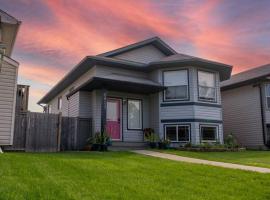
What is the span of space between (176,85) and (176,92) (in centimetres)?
39

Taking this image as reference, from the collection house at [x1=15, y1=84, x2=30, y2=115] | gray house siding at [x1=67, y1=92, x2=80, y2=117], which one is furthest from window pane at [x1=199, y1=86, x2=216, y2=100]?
house at [x1=15, y1=84, x2=30, y2=115]

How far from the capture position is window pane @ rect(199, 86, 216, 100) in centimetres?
1766

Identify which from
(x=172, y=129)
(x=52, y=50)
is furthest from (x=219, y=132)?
(x=52, y=50)

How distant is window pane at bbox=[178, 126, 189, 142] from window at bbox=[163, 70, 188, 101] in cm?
163

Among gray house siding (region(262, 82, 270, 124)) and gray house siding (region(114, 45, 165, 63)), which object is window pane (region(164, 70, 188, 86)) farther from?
gray house siding (region(262, 82, 270, 124))

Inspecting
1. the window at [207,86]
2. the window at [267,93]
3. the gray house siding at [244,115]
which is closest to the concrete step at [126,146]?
the window at [207,86]

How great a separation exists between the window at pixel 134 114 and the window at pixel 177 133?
1.62 m

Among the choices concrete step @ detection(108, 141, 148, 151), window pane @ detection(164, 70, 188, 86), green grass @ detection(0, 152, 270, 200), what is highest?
window pane @ detection(164, 70, 188, 86)

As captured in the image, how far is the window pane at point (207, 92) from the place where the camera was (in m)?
17.7

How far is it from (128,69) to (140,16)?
169 inches

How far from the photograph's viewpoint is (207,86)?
18.0 m

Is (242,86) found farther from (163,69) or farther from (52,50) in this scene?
(52,50)

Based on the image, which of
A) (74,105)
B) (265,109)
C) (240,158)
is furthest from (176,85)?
(265,109)

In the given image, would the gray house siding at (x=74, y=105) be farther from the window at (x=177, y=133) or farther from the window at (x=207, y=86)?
the window at (x=207, y=86)
